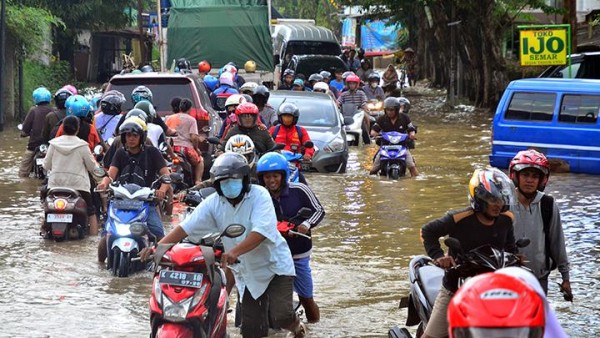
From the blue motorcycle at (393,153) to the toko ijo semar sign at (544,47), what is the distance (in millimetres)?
7779

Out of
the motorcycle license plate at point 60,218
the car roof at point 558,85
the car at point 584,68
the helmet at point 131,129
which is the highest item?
the car at point 584,68

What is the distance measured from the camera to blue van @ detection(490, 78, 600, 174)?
19875 millimetres

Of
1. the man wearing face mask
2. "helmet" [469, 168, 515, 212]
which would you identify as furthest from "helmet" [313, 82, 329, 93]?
"helmet" [469, 168, 515, 212]

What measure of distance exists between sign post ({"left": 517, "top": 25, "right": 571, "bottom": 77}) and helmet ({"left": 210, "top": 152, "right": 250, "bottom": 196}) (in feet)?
62.4

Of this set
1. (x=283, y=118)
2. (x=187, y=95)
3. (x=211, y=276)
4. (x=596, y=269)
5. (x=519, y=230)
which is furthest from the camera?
(x=187, y=95)

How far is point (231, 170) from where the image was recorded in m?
7.52

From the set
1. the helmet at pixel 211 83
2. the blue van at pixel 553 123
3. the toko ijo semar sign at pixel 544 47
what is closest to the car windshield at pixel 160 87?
the blue van at pixel 553 123

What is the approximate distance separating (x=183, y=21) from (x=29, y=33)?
345 cm

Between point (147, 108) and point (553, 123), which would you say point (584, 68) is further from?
point (147, 108)

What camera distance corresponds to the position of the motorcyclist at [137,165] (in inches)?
455

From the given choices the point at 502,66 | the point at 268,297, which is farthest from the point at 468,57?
the point at 268,297

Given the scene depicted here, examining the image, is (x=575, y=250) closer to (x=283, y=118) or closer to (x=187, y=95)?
→ (x=283, y=118)

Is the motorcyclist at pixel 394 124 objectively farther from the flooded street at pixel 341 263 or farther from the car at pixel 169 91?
the car at pixel 169 91

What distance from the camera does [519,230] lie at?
7.69 m
